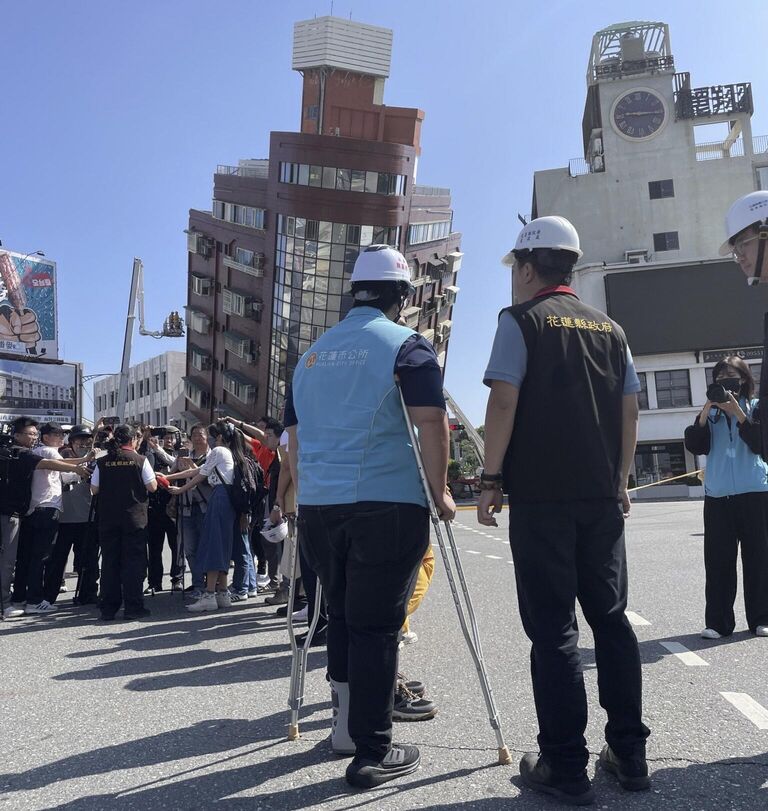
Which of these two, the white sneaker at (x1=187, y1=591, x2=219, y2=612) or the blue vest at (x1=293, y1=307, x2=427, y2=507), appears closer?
the blue vest at (x1=293, y1=307, x2=427, y2=507)

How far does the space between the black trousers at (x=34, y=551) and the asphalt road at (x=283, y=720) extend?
133cm

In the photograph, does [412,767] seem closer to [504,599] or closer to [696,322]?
[504,599]

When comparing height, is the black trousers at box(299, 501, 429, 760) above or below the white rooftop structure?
below

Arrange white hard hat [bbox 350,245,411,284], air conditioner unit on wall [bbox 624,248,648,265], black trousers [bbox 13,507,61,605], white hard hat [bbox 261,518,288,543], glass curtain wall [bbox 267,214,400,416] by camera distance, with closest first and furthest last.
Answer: white hard hat [bbox 350,245,411,284] → white hard hat [bbox 261,518,288,543] → black trousers [bbox 13,507,61,605] → glass curtain wall [bbox 267,214,400,416] → air conditioner unit on wall [bbox 624,248,648,265]

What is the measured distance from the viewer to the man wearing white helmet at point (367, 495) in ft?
10.9

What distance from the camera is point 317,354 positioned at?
3.67 m

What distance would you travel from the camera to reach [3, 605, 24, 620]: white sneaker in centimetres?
857

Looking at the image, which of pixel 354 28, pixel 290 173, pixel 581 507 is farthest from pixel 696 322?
pixel 581 507

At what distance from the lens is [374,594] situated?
3326mm

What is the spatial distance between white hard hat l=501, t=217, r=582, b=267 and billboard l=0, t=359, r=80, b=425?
3548cm

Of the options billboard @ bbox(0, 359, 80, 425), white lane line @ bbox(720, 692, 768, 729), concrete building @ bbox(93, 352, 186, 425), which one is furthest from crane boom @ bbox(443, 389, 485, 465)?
concrete building @ bbox(93, 352, 186, 425)

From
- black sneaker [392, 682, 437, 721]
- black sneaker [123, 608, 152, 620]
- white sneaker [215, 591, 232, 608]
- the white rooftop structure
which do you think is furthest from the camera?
the white rooftop structure

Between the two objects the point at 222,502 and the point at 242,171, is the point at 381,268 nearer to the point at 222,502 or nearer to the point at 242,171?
the point at 222,502

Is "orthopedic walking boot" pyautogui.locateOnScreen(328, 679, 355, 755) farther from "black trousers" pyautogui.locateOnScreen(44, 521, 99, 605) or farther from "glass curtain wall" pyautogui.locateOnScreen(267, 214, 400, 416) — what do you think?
"glass curtain wall" pyautogui.locateOnScreen(267, 214, 400, 416)
